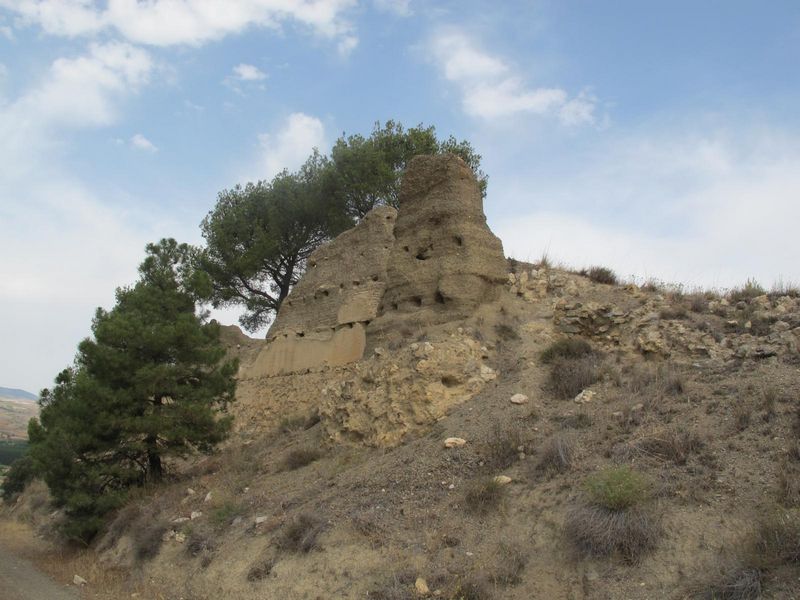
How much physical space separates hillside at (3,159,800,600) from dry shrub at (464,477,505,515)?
23 mm

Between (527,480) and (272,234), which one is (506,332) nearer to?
(527,480)

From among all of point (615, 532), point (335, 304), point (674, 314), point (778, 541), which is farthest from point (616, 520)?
point (335, 304)

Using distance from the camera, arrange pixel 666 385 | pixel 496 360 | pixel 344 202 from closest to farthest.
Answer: pixel 666 385 → pixel 496 360 → pixel 344 202

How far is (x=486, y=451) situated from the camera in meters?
8.30

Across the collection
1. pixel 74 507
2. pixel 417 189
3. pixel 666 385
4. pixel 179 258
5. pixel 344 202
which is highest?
pixel 344 202

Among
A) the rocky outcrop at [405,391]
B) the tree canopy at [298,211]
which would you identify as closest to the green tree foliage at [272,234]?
the tree canopy at [298,211]

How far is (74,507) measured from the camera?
40.3 ft

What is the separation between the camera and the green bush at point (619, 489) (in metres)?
6.12

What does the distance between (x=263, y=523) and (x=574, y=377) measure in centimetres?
470

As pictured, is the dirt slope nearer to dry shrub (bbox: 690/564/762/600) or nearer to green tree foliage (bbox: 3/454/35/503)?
dry shrub (bbox: 690/564/762/600)

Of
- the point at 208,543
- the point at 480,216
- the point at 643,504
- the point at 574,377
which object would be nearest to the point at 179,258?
the point at 480,216

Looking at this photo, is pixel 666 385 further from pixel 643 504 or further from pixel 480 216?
pixel 480 216

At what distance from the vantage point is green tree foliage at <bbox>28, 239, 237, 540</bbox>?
12422 mm

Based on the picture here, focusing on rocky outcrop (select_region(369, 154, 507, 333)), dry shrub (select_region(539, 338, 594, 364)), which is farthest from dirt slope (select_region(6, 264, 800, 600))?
rocky outcrop (select_region(369, 154, 507, 333))
